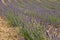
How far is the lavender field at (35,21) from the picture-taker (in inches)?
109

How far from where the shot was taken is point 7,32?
349 centimetres

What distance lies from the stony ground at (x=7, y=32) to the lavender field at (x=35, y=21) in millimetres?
62

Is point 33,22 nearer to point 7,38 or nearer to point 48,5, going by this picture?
point 7,38

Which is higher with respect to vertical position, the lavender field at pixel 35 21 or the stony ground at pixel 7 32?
the lavender field at pixel 35 21

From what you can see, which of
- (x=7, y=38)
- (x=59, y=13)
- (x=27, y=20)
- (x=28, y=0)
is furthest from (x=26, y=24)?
(x=28, y=0)

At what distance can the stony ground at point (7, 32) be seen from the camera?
3.27 m

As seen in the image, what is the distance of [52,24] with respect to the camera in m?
3.39

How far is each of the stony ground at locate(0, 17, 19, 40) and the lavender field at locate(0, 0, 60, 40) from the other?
62 mm

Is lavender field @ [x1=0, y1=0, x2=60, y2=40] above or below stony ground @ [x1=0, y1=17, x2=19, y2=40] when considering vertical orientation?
above

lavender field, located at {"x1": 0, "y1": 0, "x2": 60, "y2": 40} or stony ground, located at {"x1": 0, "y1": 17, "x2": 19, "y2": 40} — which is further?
stony ground, located at {"x1": 0, "y1": 17, "x2": 19, "y2": 40}

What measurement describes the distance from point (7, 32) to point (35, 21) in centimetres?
58

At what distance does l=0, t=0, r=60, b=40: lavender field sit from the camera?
276 cm

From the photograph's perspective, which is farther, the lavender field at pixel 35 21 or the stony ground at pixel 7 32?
the stony ground at pixel 7 32

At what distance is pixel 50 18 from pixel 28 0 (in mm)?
1442
